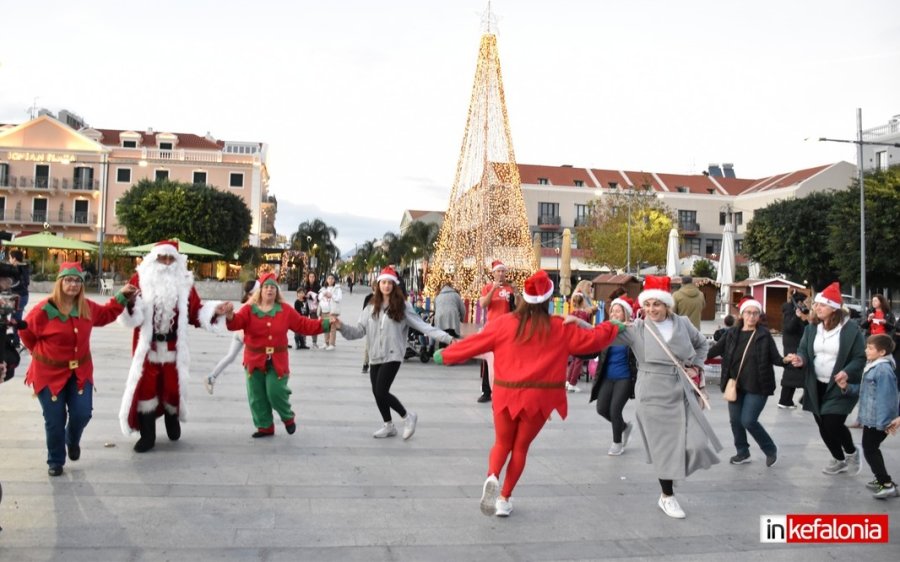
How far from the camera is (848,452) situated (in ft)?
20.7

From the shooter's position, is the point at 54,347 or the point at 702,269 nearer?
the point at 54,347

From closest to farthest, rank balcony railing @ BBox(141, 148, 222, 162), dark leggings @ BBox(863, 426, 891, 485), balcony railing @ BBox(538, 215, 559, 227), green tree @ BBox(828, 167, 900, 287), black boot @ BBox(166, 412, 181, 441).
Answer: dark leggings @ BBox(863, 426, 891, 485)
black boot @ BBox(166, 412, 181, 441)
green tree @ BBox(828, 167, 900, 287)
balcony railing @ BBox(141, 148, 222, 162)
balcony railing @ BBox(538, 215, 559, 227)

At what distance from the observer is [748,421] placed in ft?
20.8

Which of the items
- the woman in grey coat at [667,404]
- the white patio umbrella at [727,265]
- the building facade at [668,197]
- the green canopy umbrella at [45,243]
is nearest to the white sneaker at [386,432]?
the woman in grey coat at [667,404]

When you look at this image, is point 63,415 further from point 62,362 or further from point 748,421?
point 748,421

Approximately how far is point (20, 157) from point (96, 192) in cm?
589

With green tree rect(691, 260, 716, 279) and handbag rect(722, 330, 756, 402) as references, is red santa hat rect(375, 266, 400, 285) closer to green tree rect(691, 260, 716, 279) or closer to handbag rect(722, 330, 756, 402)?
handbag rect(722, 330, 756, 402)

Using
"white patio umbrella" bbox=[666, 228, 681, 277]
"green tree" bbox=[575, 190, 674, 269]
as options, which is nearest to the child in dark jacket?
"white patio umbrella" bbox=[666, 228, 681, 277]

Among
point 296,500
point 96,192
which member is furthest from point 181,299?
point 96,192

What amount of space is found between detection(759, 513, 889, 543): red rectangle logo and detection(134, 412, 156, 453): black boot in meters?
4.83

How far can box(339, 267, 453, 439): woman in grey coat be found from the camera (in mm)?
6898

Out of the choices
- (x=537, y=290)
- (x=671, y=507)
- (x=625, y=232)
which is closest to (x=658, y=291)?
(x=537, y=290)

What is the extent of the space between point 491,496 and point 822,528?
2227 mm

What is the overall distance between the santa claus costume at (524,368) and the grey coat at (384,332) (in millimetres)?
2014
